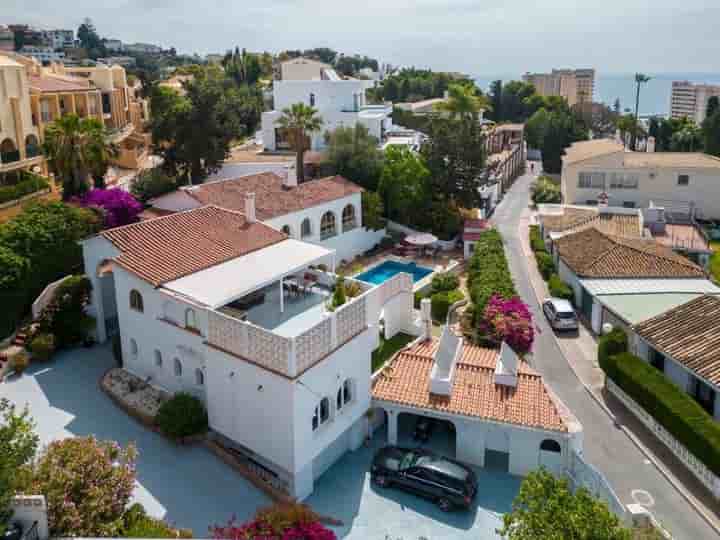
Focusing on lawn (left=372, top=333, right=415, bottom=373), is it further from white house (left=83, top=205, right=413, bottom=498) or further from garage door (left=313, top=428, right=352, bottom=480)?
garage door (left=313, top=428, right=352, bottom=480)

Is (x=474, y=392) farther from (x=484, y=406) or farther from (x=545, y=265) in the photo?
(x=545, y=265)

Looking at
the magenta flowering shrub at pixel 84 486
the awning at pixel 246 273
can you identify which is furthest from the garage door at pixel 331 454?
the magenta flowering shrub at pixel 84 486

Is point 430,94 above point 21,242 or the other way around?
above

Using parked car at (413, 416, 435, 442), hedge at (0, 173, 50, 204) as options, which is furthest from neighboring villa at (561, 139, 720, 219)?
hedge at (0, 173, 50, 204)

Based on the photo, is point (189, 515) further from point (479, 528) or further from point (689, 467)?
point (689, 467)

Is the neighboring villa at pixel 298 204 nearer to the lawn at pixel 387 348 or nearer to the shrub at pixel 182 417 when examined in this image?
the lawn at pixel 387 348

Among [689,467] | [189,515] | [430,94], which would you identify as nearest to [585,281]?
[689,467]
